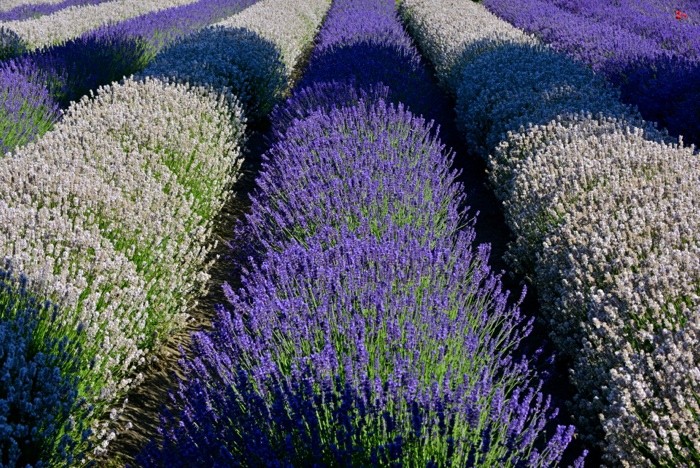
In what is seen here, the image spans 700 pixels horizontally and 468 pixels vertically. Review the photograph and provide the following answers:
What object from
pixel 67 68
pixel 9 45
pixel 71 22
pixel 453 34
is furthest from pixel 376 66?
pixel 71 22

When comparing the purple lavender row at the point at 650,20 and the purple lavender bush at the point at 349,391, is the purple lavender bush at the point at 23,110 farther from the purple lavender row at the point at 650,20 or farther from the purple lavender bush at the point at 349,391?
the purple lavender row at the point at 650,20

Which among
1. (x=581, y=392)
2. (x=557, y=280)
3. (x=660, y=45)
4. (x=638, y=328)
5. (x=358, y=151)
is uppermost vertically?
(x=660, y=45)

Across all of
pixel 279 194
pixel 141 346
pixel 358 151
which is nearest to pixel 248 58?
pixel 358 151

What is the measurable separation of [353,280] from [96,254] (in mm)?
1066

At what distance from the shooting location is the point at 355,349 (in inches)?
93.2

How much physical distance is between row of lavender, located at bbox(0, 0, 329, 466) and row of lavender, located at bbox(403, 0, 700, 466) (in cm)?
173

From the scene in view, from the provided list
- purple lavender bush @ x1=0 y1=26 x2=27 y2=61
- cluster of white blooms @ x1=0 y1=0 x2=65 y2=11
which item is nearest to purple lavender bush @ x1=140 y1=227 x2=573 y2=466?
purple lavender bush @ x1=0 y1=26 x2=27 y2=61

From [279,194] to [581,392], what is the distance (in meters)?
1.97

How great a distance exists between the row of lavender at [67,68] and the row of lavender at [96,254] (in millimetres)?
674

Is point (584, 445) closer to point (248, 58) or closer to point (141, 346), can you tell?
point (141, 346)

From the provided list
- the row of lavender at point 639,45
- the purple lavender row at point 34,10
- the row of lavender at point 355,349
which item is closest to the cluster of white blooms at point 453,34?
the row of lavender at point 639,45

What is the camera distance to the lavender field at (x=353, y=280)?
7.02 feet

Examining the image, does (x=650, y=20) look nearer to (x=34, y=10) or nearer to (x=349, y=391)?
(x=349, y=391)

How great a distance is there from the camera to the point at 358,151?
464 cm
